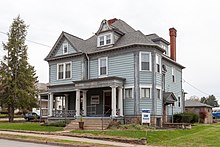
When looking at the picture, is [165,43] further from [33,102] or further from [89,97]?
[33,102]

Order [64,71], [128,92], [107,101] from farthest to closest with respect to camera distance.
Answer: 1. [64,71]
2. [107,101]
3. [128,92]

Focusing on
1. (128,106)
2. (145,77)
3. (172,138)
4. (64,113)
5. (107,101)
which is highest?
(145,77)

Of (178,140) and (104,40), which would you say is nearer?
(178,140)

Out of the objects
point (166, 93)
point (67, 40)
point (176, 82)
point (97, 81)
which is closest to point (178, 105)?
point (176, 82)

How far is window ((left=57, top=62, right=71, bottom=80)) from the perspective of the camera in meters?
32.3

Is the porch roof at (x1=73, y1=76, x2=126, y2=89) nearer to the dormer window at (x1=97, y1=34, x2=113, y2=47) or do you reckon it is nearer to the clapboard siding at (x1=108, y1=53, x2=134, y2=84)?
the clapboard siding at (x1=108, y1=53, x2=134, y2=84)

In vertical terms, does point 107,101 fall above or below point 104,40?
below

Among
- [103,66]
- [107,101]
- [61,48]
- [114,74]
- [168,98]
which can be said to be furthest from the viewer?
[61,48]

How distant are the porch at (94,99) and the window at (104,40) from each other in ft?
15.2

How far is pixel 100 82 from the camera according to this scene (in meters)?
27.4

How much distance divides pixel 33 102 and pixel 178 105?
22.2 metres

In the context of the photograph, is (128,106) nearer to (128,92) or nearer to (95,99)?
(128,92)

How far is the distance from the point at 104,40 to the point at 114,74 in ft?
13.2

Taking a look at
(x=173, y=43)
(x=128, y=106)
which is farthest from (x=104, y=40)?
(x=173, y=43)
